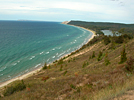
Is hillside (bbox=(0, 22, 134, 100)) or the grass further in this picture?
hillside (bbox=(0, 22, 134, 100))

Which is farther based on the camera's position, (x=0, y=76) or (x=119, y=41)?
(x=119, y=41)

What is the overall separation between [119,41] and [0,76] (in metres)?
47.3

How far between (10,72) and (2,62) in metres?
8.29

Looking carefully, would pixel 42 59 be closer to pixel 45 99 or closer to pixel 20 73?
pixel 20 73

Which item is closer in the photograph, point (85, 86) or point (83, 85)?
point (85, 86)

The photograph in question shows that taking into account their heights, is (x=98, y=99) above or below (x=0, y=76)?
above

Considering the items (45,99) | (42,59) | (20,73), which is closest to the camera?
(45,99)

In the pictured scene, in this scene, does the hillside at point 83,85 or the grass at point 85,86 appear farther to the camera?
the hillside at point 83,85

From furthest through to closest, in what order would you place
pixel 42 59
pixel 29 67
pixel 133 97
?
pixel 42 59 < pixel 29 67 < pixel 133 97

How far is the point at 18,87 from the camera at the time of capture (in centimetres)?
1226

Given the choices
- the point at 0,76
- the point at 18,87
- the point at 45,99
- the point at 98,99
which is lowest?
the point at 0,76

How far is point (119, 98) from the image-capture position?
15.2ft

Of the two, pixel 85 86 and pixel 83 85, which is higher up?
Answer: pixel 85 86

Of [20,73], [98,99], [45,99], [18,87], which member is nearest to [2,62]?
[20,73]
